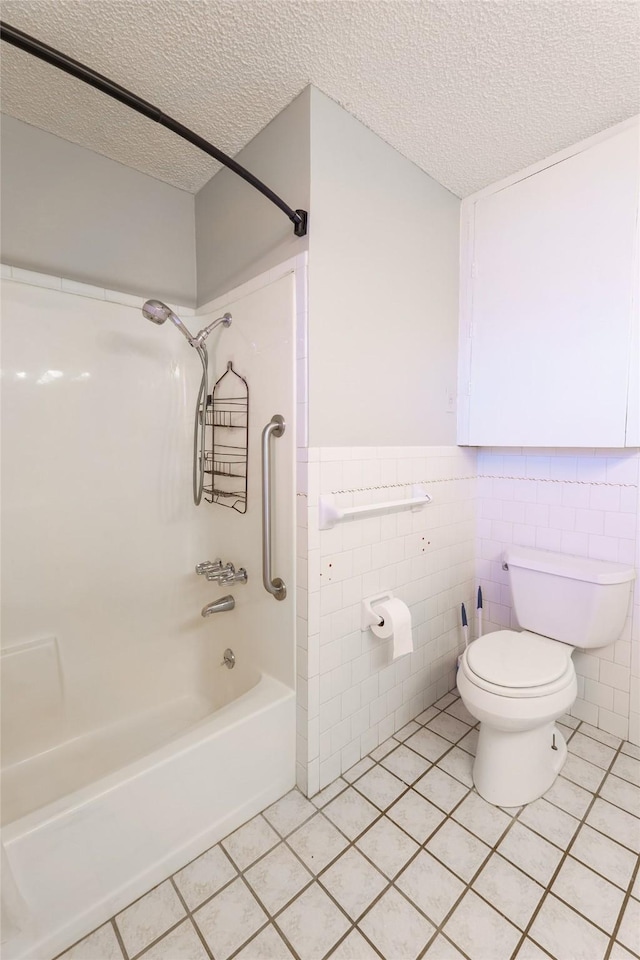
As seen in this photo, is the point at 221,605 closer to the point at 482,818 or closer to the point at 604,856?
the point at 482,818

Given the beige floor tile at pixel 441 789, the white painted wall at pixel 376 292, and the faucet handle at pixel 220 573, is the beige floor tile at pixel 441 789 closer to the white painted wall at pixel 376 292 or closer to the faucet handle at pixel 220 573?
the faucet handle at pixel 220 573

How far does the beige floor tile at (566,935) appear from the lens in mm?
1047

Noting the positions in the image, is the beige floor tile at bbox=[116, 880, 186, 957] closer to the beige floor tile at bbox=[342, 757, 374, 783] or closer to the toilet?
the beige floor tile at bbox=[342, 757, 374, 783]

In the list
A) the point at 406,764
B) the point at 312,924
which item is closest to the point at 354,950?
the point at 312,924

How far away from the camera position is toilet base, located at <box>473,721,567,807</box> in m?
1.48

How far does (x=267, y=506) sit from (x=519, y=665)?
1089mm

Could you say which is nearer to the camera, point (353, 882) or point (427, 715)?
point (353, 882)

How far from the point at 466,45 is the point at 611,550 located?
1.86 meters

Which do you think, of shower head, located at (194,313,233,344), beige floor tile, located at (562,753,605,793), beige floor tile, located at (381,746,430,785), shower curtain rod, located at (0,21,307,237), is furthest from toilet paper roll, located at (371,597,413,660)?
shower curtain rod, located at (0,21,307,237)

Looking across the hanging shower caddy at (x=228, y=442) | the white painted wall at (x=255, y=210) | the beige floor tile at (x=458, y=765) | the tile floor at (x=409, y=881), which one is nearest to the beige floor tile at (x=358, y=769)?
the tile floor at (x=409, y=881)

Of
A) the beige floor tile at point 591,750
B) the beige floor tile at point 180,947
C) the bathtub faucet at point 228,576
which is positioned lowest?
the beige floor tile at point 180,947

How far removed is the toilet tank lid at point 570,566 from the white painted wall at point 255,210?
156 cm

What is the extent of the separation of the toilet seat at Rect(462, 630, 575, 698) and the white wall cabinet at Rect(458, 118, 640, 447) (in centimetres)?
84

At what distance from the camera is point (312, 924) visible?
1110 mm
